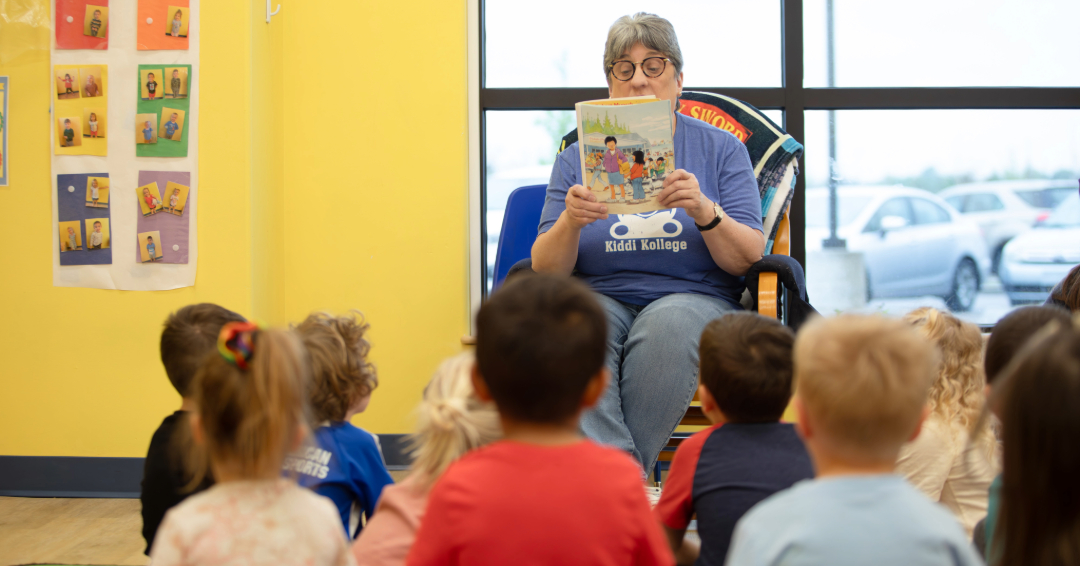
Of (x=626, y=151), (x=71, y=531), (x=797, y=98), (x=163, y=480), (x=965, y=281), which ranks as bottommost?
(x=71, y=531)

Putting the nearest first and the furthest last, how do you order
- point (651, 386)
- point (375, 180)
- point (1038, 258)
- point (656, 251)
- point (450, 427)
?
point (450, 427) < point (651, 386) < point (656, 251) < point (375, 180) < point (1038, 258)

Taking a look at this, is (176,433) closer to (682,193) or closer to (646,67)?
(682,193)

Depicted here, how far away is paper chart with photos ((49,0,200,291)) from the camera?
2.36m

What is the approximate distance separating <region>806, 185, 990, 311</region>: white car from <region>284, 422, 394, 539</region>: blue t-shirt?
2.18 meters

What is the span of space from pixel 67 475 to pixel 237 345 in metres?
2.02

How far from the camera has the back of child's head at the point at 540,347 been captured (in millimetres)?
817

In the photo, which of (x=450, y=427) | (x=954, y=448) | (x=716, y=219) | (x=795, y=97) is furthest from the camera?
(x=795, y=97)

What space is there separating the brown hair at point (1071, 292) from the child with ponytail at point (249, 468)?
1804 millimetres

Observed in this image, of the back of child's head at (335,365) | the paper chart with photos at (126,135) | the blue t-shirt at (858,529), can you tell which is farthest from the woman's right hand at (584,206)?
the paper chart with photos at (126,135)

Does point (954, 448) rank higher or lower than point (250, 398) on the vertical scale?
lower

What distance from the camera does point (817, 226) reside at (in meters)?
2.90

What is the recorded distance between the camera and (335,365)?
1313 millimetres

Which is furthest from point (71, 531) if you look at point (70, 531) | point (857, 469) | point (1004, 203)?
point (1004, 203)

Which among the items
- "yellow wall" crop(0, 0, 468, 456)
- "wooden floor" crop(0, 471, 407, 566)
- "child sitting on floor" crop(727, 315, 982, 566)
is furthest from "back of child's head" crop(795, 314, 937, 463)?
"yellow wall" crop(0, 0, 468, 456)
